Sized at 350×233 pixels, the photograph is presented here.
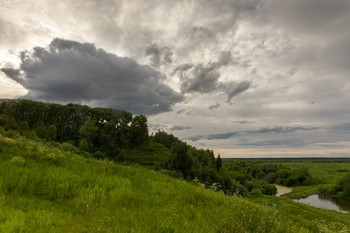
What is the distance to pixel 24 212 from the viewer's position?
7.16m

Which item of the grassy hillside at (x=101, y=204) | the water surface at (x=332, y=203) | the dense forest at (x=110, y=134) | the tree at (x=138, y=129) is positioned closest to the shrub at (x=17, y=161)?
the grassy hillside at (x=101, y=204)

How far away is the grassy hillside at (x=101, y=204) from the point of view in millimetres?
6973

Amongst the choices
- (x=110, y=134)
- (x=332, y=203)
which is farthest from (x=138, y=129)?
(x=332, y=203)

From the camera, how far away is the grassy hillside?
22.9ft

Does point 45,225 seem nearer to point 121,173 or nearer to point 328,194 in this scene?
point 121,173

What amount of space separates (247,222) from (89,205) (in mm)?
5688

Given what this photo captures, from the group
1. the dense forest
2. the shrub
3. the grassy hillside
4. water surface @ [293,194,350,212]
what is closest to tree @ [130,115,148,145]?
the dense forest

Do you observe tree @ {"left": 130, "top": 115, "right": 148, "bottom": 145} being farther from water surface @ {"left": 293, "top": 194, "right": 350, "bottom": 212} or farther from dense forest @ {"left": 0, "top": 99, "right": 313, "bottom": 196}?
water surface @ {"left": 293, "top": 194, "right": 350, "bottom": 212}

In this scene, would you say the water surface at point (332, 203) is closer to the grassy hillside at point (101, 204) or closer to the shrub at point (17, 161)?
the grassy hillside at point (101, 204)

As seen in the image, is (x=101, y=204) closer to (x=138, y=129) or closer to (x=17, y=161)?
(x=17, y=161)

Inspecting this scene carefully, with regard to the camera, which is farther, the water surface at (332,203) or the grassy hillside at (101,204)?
the water surface at (332,203)

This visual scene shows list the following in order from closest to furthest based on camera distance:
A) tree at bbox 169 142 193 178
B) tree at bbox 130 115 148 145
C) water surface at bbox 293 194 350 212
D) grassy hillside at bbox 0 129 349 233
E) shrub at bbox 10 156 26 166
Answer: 1. grassy hillside at bbox 0 129 349 233
2. shrub at bbox 10 156 26 166
3. tree at bbox 169 142 193 178
4. water surface at bbox 293 194 350 212
5. tree at bbox 130 115 148 145

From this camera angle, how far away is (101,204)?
8.85 m

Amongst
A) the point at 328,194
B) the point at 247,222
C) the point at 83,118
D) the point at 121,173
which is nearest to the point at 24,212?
the point at 121,173
